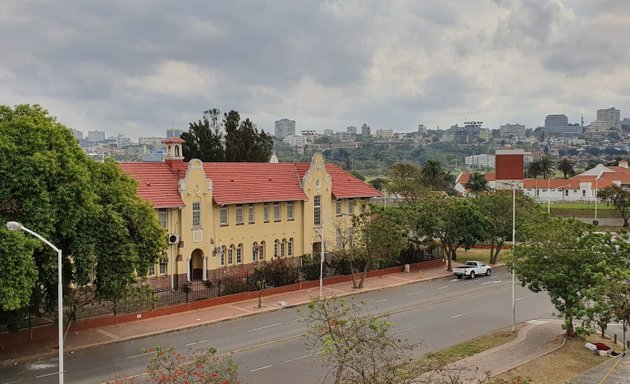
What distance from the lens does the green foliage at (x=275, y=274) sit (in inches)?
1674

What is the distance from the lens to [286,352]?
28.9m

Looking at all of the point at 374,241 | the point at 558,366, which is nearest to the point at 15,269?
the point at 558,366

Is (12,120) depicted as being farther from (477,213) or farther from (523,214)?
(523,214)

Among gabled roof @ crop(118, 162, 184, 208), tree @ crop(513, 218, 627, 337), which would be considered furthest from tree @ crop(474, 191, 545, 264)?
gabled roof @ crop(118, 162, 184, 208)

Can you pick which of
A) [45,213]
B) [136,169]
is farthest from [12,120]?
[136,169]


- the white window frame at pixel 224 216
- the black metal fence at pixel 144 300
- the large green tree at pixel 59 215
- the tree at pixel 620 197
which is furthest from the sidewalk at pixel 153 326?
the tree at pixel 620 197

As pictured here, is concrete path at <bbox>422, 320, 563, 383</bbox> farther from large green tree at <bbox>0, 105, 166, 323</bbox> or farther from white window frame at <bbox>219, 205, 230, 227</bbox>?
white window frame at <bbox>219, 205, 230, 227</bbox>

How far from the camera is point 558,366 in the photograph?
1054 inches

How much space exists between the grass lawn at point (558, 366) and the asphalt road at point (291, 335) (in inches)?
173

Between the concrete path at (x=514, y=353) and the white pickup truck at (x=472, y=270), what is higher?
the white pickup truck at (x=472, y=270)

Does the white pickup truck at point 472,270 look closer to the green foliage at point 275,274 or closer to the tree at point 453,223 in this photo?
the tree at point 453,223

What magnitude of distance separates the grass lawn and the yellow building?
21668 mm

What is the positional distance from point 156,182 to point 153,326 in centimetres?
1205

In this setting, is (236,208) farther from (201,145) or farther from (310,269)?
(201,145)
